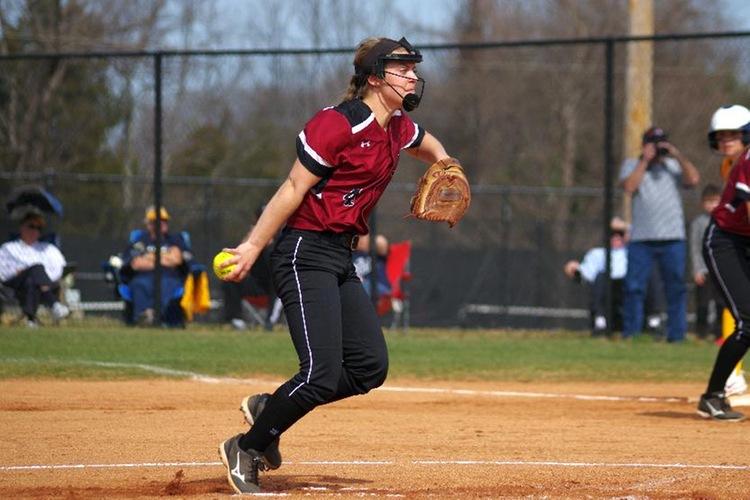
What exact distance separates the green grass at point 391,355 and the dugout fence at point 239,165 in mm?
2069

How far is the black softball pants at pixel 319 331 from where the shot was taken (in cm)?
583

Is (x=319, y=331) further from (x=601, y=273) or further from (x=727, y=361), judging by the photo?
(x=601, y=273)

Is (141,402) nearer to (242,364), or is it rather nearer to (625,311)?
(242,364)

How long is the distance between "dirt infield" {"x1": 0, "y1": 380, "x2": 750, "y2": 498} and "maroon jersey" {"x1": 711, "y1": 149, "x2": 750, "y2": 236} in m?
1.32

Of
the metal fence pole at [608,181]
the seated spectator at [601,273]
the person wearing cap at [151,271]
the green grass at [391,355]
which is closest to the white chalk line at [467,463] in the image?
the green grass at [391,355]

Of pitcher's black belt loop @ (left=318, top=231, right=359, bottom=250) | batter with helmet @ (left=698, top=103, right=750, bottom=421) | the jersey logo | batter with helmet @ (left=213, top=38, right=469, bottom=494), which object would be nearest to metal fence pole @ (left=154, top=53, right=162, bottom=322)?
batter with helmet @ (left=698, top=103, right=750, bottom=421)

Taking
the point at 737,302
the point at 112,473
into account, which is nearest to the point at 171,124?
the point at 737,302

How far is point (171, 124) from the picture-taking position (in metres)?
18.5

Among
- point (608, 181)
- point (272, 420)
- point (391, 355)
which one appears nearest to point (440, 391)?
point (391, 355)

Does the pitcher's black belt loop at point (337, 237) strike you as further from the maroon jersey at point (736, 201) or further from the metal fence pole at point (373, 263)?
the metal fence pole at point (373, 263)

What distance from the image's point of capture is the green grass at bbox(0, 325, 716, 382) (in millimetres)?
11711

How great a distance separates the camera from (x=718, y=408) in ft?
29.3

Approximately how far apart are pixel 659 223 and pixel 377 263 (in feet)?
13.9

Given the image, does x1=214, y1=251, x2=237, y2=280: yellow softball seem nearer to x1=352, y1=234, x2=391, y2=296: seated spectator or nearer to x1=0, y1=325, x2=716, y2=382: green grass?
x1=0, y1=325, x2=716, y2=382: green grass
